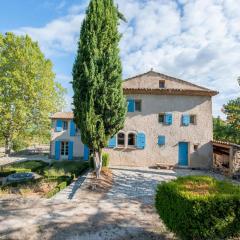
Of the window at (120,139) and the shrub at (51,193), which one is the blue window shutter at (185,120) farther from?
the shrub at (51,193)

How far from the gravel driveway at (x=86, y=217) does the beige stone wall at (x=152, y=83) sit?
10.7 metres

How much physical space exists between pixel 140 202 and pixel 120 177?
5101 mm

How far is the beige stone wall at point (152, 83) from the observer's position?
20.2 m

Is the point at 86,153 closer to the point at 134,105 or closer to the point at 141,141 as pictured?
the point at 141,141

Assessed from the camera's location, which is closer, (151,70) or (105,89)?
(105,89)

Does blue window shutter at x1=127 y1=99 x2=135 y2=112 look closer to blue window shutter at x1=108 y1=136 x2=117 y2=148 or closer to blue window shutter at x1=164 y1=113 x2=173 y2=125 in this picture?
blue window shutter at x1=108 y1=136 x2=117 y2=148

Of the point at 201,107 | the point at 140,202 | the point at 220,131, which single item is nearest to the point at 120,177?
the point at 140,202

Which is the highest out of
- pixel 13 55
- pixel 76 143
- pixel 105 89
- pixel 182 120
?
pixel 13 55

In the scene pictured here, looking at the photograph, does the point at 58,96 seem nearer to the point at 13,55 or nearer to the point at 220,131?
the point at 13,55

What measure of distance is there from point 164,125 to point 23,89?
668 inches

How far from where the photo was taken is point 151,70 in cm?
2045

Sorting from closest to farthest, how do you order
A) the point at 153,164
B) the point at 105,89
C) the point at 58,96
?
1. the point at 105,89
2. the point at 153,164
3. the point at 58,96

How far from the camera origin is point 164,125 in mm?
20000

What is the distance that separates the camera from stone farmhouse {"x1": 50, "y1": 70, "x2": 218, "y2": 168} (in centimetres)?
1970
